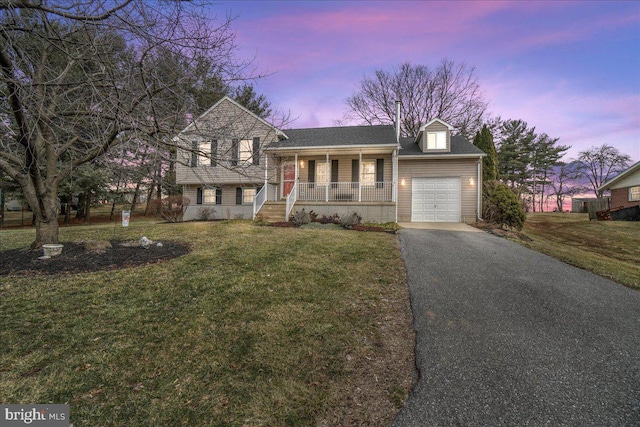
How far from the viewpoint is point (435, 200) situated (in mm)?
13867

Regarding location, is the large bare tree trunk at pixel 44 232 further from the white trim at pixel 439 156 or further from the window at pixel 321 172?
the white trim at pixel 439 156

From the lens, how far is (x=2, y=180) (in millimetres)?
15570

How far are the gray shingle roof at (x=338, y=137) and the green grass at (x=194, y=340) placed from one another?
9077mm

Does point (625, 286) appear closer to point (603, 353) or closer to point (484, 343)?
point (603, 353)

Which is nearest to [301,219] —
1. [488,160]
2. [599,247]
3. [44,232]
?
[44,232]

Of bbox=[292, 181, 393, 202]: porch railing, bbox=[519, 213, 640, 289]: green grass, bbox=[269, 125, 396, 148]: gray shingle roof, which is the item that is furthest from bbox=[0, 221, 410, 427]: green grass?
bbox=[269, 125, 396, 148]: gray shingle roof

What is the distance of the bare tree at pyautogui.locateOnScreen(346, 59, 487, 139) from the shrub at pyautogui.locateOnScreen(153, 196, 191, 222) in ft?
56.3

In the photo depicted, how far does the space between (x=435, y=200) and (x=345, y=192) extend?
15.4 feet

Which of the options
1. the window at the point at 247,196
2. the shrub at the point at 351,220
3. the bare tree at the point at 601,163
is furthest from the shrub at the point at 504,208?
the bare tree at the point at 601,163

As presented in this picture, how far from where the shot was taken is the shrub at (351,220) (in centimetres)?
1096

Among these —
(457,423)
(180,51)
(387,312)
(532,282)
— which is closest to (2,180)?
(180,51)

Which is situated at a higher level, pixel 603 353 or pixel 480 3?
pixel 480 3

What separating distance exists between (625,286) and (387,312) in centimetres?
491

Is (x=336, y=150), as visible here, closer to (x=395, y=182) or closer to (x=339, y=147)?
(x=339, y=147)
